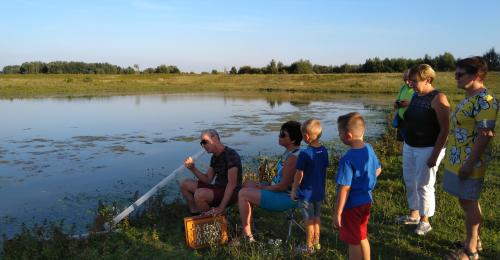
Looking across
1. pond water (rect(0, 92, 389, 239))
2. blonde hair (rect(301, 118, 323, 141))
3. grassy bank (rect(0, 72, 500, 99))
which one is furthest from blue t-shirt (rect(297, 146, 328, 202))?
grassy bank (rect(0, 72, 500, 99))

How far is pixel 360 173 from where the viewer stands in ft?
12.1

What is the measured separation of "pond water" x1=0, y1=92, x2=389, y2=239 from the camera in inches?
284

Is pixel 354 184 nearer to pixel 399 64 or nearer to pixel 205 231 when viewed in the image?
pixel 205 231

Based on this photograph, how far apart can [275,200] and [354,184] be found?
1164 mm

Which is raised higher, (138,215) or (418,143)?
(418,143)

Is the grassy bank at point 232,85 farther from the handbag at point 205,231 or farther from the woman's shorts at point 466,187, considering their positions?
the handbag at point 205,231

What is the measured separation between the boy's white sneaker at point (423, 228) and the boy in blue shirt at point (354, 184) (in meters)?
1.48

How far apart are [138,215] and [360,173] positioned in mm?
3355

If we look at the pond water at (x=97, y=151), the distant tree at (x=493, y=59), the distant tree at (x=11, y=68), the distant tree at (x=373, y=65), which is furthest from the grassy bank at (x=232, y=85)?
the distant tree at (x=11, y=68)

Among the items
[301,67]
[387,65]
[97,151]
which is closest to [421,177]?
[97,151]

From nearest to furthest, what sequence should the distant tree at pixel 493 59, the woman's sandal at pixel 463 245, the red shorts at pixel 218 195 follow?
the woman's sandal at pixel 463 245, the red shorts at pixel 218 195, the distant tree at pixel 493 59

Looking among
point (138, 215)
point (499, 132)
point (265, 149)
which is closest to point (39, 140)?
point (265, 149)

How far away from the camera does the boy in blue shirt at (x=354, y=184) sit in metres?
3.60

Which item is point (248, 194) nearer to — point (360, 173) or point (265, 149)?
point (360, 173)
